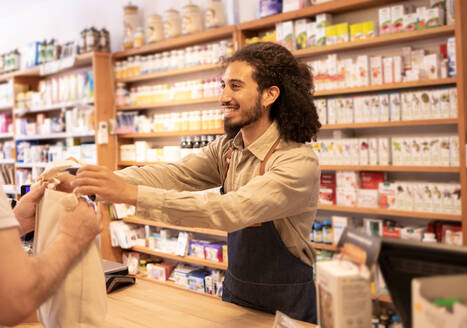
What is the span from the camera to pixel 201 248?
15.9 feet

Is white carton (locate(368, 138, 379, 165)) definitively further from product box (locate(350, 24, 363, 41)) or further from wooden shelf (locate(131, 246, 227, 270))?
wooden shelf (locate(131, 246, 227, 270))

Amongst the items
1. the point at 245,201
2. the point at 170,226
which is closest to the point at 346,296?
the point at 245,201

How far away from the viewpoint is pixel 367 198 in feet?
12.3

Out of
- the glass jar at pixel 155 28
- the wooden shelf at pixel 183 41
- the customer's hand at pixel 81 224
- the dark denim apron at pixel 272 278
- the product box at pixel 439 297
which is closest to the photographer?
the product box at pixel 439 297

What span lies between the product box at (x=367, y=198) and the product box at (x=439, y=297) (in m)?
2.81

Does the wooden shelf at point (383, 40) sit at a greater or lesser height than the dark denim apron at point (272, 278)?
greater

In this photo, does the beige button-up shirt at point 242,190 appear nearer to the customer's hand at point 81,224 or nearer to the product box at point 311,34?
the customer's hand at point 81,224

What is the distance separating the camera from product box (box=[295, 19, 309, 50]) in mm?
4039

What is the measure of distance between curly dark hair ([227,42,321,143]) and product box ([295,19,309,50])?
1897mm

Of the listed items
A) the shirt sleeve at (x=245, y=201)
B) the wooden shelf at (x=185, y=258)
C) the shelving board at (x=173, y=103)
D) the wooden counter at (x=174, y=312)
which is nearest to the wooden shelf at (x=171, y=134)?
the shelving board at (x=173, y=103)

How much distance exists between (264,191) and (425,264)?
2.50 ft

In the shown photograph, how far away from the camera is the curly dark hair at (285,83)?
83.3 inches

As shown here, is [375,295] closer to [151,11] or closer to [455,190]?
[455,190]

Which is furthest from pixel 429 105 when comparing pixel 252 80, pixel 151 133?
pixel 151 133
